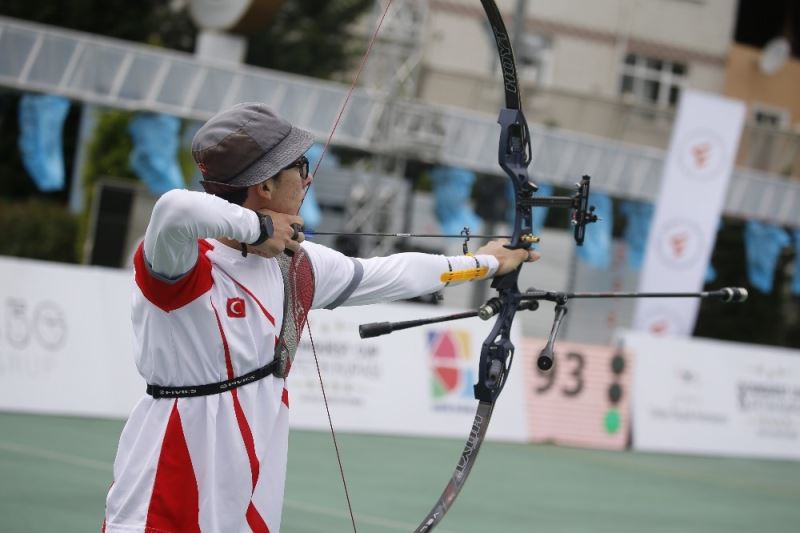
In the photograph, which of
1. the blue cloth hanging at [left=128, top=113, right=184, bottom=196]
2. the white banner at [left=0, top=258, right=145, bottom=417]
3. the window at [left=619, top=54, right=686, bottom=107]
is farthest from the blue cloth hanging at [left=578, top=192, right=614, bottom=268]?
the window at [left=619, top=54, right=686, bottom=107]

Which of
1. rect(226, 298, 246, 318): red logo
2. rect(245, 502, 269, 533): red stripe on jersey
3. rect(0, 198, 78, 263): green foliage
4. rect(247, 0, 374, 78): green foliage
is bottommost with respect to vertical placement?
rect(0, 198, 78, 263): green foliage

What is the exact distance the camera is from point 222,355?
294 cm

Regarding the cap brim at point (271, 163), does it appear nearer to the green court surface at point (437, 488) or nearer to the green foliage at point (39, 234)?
the green court surface at point (437, 488)

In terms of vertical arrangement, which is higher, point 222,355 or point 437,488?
point 222,355

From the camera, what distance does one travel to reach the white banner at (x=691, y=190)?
1479 centimetres

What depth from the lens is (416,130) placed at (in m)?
15.0

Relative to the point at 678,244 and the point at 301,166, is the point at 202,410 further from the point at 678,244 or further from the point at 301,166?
the point at 678,244

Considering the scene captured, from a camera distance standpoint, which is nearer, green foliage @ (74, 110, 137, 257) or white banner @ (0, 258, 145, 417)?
white banner @ (0, 258, 145, 417)

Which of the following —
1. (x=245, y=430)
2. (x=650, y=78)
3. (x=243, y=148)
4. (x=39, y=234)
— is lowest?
(x=39, y=234)

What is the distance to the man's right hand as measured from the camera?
9.38 feet

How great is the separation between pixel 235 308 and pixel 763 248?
17.4m

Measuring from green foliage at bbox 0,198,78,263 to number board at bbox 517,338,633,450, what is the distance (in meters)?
11.5

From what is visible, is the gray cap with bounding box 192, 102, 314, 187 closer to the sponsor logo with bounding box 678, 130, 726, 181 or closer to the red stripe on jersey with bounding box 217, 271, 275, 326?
the red stripe on jersey with bounding box 217, 271, 275, 326

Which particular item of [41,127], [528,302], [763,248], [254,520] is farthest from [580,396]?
[254,520]
